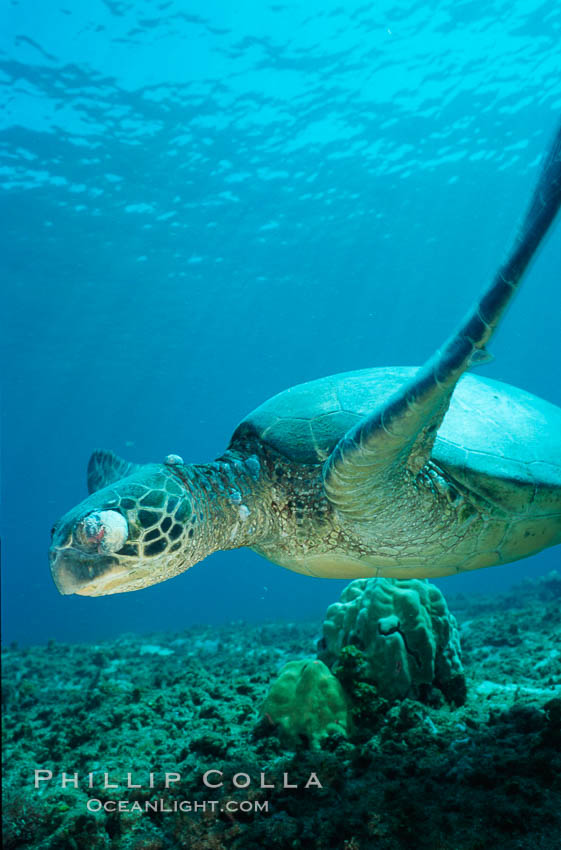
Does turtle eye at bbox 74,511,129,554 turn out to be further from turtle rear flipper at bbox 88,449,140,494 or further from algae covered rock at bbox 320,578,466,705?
algae covered rock at bbox 320,578,466,705

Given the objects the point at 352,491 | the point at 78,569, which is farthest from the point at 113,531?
the point at 352,491

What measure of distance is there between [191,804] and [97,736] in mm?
1527

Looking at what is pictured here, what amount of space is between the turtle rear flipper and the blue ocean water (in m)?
2.95

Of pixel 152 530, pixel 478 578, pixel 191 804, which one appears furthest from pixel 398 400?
pixel 478 578

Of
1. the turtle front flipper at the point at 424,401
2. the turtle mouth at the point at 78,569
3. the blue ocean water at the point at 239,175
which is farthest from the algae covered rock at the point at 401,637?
the blue ocean water at the point at 239,175

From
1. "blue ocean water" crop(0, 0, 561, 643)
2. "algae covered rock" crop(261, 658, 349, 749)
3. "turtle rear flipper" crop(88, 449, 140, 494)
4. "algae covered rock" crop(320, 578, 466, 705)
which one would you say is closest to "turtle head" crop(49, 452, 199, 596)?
"turtle rear flipper" crop(88, 449, 140, 494)

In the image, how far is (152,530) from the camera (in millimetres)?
2551

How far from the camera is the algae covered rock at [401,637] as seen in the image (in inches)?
125

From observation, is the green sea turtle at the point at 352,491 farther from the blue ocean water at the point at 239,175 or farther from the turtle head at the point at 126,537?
the blue ocean water at the point at 239,175

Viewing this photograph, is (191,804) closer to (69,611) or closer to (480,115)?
(480,115)

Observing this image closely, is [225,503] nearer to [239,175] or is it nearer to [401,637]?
[401,637]

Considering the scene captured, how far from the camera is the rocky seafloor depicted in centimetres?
174

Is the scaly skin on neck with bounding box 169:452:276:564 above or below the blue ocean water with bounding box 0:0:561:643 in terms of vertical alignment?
below

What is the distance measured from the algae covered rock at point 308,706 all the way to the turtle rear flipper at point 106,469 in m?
1.88
